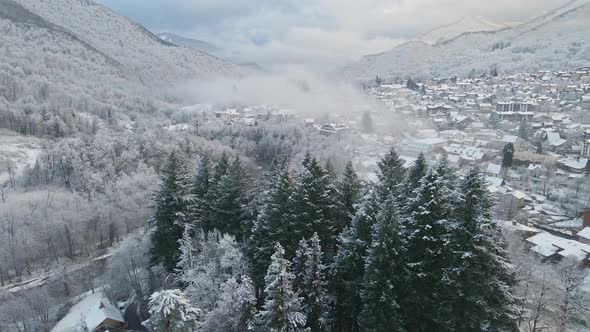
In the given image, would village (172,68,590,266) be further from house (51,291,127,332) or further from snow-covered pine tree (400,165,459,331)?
house (51,291,127,332)

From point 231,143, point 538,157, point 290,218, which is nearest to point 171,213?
point 290,218

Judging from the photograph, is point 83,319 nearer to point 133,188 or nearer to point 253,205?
point 253,205

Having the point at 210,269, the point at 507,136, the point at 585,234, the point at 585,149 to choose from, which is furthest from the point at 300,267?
the point at 507,136

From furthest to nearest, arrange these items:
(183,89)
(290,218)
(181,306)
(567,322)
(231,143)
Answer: (183,89)
(231,143)
(567,322)
(290,218)
(181,306)

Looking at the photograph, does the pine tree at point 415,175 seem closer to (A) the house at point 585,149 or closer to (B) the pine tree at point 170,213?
(B) the pine tree at point 170,213

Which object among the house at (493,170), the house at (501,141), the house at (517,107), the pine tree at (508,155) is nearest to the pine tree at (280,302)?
the house at (493,170)

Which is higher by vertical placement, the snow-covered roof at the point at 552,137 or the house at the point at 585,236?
the snow-covered roof at the point at 552,137
